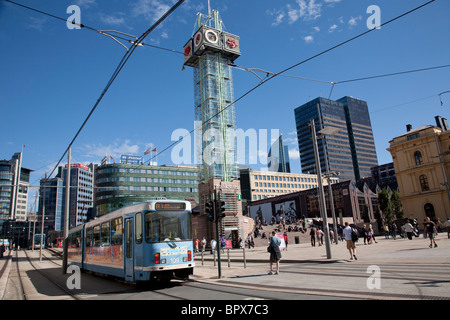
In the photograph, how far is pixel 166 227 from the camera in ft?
36.1

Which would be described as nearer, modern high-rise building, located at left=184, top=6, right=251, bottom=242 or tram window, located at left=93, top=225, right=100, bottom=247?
tram window, located at left=93, top=225, right=100, bottom=247

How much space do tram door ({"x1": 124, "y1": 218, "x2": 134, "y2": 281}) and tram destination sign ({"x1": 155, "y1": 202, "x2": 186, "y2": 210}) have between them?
1.34 metres

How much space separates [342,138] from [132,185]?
4004 inches

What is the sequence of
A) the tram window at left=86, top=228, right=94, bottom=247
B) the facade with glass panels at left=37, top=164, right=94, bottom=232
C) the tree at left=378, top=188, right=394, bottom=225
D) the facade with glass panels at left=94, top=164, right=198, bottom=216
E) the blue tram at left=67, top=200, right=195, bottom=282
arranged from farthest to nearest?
1. the facade with glass panels at left=37, top=164, right=94, bottom=232
2. the facade with glass panels at left=94, top=164, right=198, bottom=216
3. the tree at left=378, top=188, right=394, bottom=225
4. the tram window at left=86, top=228, right=94, bottom=247
5. the blue tram at left=67, top=200, right=195, bottom=282

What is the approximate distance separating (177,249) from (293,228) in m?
37.7

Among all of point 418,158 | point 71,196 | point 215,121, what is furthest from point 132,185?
point 71,196

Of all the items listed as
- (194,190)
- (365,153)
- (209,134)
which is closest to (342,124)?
(365,153)

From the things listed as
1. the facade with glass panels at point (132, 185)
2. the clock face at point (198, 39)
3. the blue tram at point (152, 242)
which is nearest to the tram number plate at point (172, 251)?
the blue tram at point (152, 242)

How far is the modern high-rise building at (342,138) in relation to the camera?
142m

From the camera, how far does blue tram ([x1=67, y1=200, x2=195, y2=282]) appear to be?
10.4 m

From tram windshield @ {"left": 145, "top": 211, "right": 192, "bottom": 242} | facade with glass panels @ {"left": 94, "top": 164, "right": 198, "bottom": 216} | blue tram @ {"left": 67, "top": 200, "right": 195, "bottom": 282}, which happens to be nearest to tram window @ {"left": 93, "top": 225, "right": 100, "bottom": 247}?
blue tram @ {"left": 67, "top": 200, "right": 195, "bottom": 282}

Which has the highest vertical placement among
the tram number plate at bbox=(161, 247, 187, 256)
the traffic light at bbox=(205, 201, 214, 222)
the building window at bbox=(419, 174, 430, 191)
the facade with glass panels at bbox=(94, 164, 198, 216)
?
the facade with glass panels at bbox=(94, 164, 198, 216)

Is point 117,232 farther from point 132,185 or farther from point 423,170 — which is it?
point 132,185

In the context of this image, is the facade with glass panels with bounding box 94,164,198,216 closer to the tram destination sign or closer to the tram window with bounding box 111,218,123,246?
the tram window with bounding box 111,218,123,246
